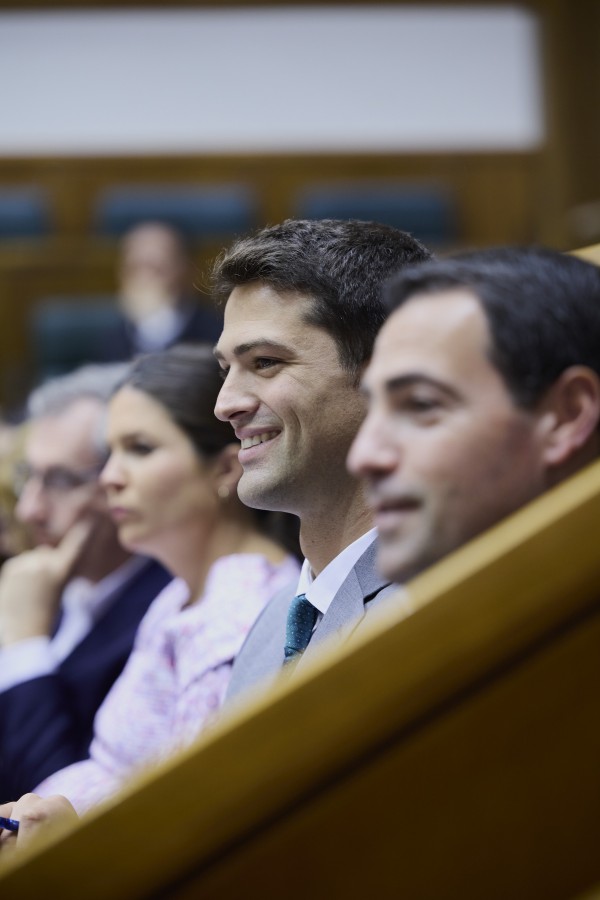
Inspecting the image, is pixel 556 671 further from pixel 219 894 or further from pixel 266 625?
pixel 266 625

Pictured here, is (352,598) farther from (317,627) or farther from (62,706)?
(62,706)

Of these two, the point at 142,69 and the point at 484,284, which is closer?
the point at 484,284

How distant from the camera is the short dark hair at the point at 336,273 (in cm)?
69

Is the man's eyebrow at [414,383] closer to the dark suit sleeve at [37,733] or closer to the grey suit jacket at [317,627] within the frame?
the grey suit jacket at [317,627]

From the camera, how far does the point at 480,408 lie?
49 centimetres

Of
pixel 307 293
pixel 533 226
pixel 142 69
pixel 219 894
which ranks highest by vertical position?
pixel 142 69

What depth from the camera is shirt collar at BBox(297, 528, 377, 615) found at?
692 mm

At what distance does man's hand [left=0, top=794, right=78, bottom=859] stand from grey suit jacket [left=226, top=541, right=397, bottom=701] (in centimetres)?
13

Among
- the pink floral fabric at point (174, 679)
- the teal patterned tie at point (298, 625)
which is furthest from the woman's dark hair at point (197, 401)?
the teal patterned tie at point (298, 625)

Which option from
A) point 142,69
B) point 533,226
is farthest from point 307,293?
point 142,69

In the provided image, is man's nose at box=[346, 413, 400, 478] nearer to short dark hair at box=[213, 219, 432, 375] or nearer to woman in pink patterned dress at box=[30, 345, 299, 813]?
short dark hair at box=[213, 219, 432, 375]

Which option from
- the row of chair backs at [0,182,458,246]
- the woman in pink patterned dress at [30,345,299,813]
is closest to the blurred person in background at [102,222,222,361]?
the row of chair backs at [0,182,458,246]

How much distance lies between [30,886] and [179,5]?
336 cm

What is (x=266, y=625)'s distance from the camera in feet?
2.56
